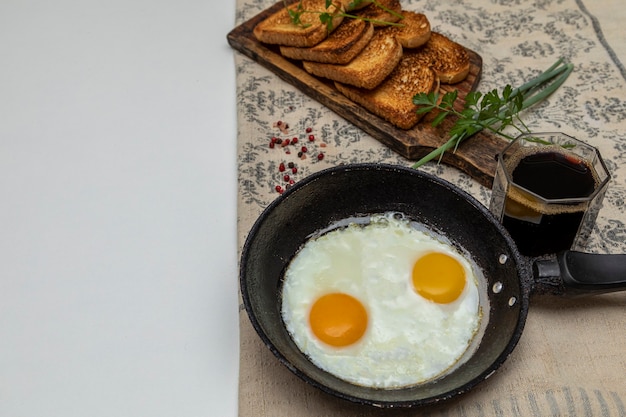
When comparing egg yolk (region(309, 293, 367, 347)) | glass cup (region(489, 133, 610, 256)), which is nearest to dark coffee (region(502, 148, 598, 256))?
glass cup (region(489, 133, 610, 256))

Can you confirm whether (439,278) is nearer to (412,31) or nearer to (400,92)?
(400,92)

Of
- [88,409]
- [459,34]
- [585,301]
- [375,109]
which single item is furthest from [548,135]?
[88,409]

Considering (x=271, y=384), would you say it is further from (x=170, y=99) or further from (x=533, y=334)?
(x=170, y=99)

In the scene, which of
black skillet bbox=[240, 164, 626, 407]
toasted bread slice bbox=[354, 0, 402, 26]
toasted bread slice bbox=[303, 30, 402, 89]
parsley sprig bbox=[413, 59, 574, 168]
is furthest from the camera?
toasted bread slice bbox=[354, 0, 402, 26]

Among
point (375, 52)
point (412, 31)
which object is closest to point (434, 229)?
point (375, 52)

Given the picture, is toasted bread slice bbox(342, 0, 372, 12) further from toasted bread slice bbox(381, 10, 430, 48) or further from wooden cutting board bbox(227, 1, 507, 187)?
wooden cutting board bbox(227, 1, 507, 187)
